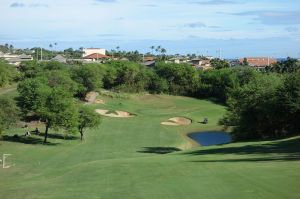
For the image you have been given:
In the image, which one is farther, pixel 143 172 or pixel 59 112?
pixel 59 112

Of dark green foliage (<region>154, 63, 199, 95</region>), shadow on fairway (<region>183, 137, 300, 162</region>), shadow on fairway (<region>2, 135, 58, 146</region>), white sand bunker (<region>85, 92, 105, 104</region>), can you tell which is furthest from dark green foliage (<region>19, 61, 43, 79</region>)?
shadow on fairway (<region>183, 137, 300, 162</region>)

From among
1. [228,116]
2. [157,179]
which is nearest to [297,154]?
[157,179]

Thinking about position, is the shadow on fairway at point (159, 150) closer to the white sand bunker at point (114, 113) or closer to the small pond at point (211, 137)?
the small pond at point (211, 137)

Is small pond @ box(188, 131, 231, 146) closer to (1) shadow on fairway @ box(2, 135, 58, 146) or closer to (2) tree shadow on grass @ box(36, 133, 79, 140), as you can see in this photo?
(2) tree shadow on grass @ box(36, 133, 79, 140)

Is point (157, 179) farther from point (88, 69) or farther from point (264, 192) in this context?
point (88, 69)

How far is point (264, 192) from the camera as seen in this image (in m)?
21.5

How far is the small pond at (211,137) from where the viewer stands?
73144 millimetres

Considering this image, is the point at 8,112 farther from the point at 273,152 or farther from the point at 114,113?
the point at 114,113

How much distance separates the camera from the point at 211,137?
257 feet

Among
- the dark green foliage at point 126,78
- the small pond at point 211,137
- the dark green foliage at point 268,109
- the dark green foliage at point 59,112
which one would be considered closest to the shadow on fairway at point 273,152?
the dark green foliage at point 268,109

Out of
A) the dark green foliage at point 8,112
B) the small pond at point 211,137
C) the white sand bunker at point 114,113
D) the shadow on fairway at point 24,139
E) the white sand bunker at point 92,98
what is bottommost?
the small pond at point 211,137

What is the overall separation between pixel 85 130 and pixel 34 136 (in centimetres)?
1056

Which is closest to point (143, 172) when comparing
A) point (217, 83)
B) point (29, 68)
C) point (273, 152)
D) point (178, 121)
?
point (273, 152)

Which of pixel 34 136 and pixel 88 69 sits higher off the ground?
pixel 88 69
